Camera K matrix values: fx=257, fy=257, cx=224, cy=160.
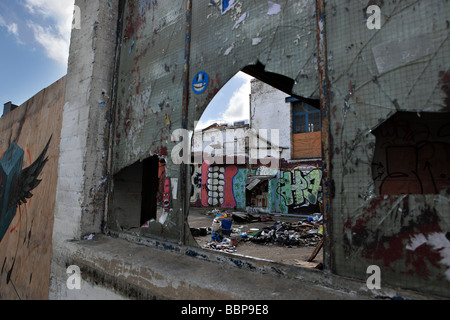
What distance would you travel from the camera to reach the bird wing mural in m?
4.36

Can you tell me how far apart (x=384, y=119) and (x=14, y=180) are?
6313 mm

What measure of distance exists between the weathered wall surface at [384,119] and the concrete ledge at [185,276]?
159 mm

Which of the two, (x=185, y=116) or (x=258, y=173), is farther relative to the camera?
(x=258, y=173)

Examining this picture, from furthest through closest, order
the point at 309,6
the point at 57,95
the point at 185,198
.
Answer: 1. the point at 57,95
2. the point at 185,198
3. the point at 309,6

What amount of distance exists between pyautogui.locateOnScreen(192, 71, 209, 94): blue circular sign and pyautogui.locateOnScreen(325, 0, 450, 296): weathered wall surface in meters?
1.13

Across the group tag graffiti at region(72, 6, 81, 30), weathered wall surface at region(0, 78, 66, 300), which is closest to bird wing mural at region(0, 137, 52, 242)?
weathered wall surface at region(0, 78, 66, 300)

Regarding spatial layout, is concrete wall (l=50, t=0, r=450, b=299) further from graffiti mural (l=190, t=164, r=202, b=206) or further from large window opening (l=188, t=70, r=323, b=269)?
graffiti mural (l=190, t=164, r=202, b=206)

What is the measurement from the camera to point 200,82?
2492 mm

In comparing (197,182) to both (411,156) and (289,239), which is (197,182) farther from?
(411,156)

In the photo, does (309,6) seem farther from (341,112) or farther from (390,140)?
(390,140)

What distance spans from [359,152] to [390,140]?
6.32 ft

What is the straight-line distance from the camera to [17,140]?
5359mm

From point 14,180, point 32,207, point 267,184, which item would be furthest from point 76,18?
point 267,184
